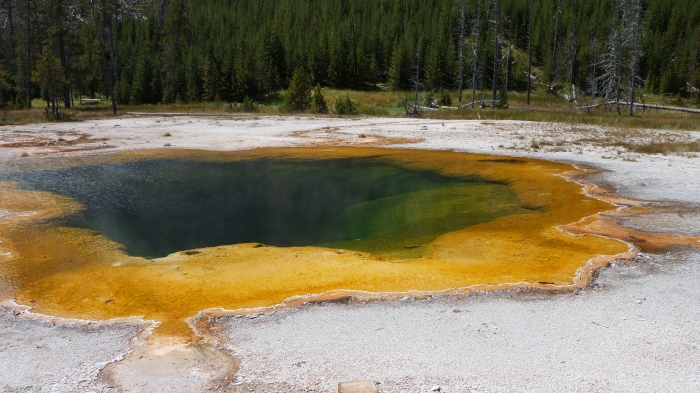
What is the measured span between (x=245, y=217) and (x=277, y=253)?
3248 mm

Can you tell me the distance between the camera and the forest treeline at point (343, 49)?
48.5 metres

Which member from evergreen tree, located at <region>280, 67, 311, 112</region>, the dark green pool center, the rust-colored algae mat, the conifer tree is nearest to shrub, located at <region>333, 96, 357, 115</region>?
evergreen tree, located at <region>280, 67, 311, 112</region>

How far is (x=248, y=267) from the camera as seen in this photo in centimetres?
770

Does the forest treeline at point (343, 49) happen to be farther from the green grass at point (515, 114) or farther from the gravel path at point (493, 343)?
the gravel path at point (493, 343)

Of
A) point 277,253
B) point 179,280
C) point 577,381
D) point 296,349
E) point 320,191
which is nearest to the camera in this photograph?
point 577,381

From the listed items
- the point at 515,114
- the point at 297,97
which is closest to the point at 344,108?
the point at 297,97

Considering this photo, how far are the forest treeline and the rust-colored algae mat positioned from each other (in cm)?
3473

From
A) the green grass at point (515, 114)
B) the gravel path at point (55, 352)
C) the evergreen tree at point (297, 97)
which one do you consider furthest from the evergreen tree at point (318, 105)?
the gravel path at point (55, 352)

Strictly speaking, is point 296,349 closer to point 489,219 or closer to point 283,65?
point 489,219

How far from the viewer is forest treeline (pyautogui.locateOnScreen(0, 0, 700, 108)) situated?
48.5 metres

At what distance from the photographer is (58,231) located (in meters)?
9.73

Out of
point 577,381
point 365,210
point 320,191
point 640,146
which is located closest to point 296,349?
point 577,381

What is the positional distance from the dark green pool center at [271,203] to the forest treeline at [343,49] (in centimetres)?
3025

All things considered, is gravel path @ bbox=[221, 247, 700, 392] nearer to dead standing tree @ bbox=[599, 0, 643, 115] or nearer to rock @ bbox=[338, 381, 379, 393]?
rock @ bbox=[338, 381, 379, 393]
